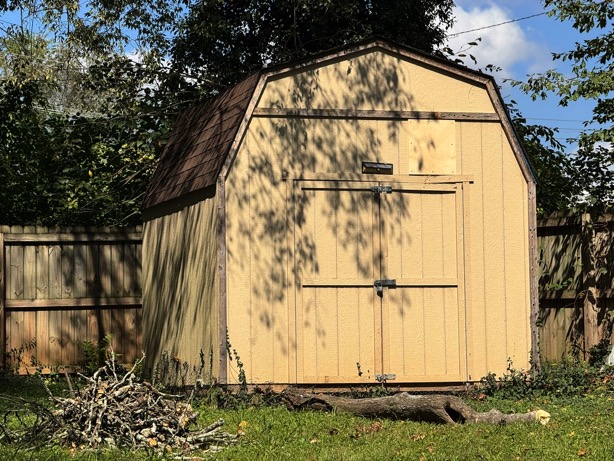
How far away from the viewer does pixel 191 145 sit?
12.7 m

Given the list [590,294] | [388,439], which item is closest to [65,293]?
[590,294]

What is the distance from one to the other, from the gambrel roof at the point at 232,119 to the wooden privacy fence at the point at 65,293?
2079 millimetres

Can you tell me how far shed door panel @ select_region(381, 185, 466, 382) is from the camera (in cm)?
1116

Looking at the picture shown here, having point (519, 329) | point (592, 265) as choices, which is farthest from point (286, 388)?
point (592, 265)

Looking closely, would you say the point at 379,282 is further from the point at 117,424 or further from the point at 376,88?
the point at 117,424

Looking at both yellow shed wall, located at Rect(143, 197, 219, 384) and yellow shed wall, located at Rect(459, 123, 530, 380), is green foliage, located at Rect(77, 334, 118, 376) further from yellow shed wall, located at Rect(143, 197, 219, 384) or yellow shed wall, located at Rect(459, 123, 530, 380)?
yellow shed wall, located at Rect(459, 123, 530, 380)

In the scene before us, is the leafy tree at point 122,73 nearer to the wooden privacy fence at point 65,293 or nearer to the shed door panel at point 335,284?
Result: the wooden privacy fence at point 65,293

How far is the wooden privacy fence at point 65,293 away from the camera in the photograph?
46.5 ft

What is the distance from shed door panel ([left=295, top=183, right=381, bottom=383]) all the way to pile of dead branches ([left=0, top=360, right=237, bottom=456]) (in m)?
3.34

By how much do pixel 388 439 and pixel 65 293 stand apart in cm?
776

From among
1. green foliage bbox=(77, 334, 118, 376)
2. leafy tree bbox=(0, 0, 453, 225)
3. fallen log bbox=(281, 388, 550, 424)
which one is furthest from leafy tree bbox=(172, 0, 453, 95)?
fallen log bbox=(281, 388, 550, 424)

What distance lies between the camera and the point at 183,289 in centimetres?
1215

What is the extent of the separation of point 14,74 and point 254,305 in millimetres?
7156

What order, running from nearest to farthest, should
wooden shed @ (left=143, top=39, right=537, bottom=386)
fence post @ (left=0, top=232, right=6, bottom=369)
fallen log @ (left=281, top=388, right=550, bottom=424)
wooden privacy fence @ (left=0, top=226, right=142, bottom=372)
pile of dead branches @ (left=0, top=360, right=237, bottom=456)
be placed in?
pile of dead branches @ (left=0, top=360, right=237, bottom=456) < fallen log @ (left=281, top=388, right=550, bottom=424) < wooden shed @ (left=143, top=39, right=537, bottom=386) < fence post @ (left=0, top=232, right=6, bottom=369) < wooden privacy fence @ (left=0, top=226, right=142, bottom=372)
